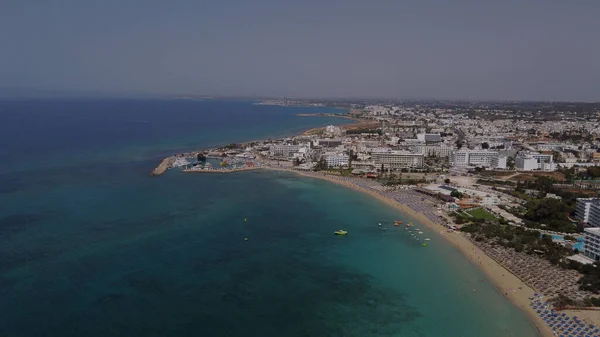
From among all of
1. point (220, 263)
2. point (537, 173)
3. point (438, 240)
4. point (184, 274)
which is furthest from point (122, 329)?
point (537, 173)

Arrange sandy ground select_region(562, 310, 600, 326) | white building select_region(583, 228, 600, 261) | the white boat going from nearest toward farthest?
1. sandy ground select_region(562, 310, 600, 326)
2. white building select_region(583, 228, 600, 261)
3. the white boat

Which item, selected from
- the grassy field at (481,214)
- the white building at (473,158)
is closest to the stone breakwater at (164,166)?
the grassy field at (481,214)

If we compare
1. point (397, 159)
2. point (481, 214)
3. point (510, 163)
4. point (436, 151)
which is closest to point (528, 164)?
point (510, 163)

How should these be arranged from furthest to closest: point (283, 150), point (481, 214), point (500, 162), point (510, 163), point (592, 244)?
point (283, 150) < point (510, 163) < point (500, 162) < point (481, 214) < point (592, 244)

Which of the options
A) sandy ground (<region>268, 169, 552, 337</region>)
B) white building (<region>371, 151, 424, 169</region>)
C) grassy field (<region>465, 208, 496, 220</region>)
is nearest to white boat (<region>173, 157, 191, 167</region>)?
white building (<region>371, 151, 424, 169</region>)

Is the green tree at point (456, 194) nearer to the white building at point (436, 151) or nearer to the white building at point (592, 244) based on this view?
the white building at point (592, 244)

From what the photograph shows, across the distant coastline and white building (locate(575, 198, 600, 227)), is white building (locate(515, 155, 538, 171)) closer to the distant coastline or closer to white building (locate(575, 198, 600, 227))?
white building (locate(575, 198, 600, 227))

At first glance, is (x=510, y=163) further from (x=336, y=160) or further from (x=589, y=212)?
(x=589, y=212)
